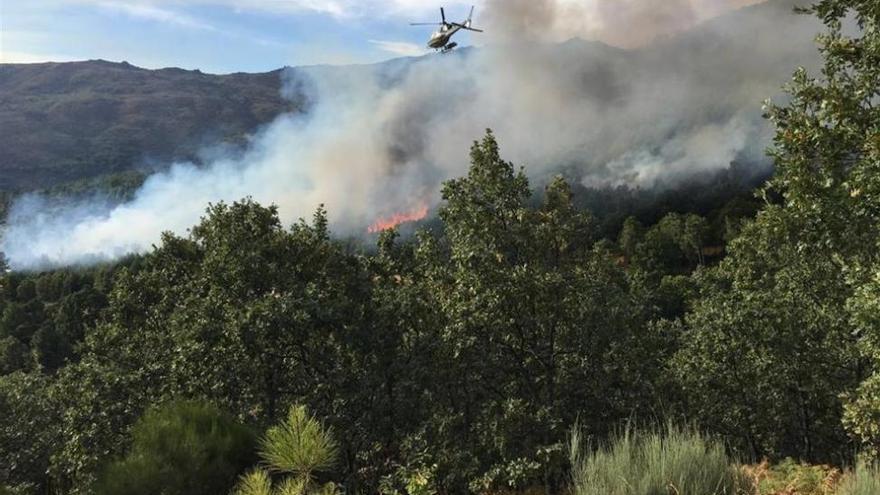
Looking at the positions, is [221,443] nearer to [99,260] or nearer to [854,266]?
[854,266]

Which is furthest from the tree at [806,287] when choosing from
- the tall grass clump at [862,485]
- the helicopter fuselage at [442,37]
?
the helicopter fuselage at [442,37]

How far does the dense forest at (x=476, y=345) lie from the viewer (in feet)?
33.3

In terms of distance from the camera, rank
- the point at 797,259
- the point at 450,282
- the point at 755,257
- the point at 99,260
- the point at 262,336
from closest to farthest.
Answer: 1. the point at 262,336
2. the point at 450,282
3. the point at 797,259
4. the point at 755,257
5. the point at 99,260

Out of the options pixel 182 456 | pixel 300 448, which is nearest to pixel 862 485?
pixel 300 448

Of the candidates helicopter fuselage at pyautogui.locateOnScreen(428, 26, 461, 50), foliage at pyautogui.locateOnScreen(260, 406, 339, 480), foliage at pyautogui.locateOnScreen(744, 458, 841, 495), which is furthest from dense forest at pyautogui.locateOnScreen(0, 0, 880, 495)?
helicopter fuselage at pyautogui.locateOnScreen(428, 26, 461, 50)

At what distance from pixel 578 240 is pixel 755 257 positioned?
15090 mm

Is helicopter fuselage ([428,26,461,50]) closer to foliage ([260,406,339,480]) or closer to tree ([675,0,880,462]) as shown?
tree ([675,0,880,462])

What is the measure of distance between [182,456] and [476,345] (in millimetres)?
7993

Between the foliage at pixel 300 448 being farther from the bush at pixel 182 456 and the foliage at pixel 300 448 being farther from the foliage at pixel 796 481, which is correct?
the foliage at pixel 796 481

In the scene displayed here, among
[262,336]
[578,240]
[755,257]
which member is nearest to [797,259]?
[755,257]

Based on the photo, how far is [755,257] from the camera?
1101 inches

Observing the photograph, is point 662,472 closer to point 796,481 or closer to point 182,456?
point 796,481

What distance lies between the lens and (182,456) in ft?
33.6

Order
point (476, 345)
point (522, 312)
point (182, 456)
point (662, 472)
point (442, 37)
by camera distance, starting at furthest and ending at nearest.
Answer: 1. point (442, 37)
2. point (476, 345)
3. point (522, 312)
4. point (182, 456)
5. point (662, 472)
